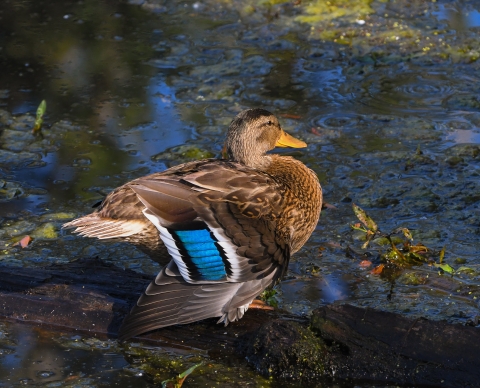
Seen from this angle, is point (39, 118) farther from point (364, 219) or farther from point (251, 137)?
point (364, 219)

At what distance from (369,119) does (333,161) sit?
0.69 meters

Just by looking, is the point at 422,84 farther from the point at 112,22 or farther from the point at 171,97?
the point at 112,22

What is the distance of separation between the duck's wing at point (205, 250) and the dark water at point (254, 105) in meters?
0.30

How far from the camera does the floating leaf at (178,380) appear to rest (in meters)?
3.10

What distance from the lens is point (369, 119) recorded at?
600cm

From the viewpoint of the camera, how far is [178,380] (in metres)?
3.20

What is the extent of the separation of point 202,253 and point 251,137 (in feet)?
3.42

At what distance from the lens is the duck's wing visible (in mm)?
3441

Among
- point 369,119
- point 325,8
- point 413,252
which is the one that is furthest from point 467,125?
point 325,8

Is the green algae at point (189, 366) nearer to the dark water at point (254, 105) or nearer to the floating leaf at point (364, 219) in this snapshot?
the dark water at point (254, 105)

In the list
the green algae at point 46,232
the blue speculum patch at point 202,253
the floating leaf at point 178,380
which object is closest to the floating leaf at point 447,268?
the blue speculum patch at point 202,253

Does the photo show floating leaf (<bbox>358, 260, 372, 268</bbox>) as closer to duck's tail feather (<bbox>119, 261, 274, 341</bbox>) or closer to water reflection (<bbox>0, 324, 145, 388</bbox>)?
duck's tail feather (<bbox>119, 261, 274, 341</bbox>)

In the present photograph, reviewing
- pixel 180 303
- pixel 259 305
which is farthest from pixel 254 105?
pixel 180 303

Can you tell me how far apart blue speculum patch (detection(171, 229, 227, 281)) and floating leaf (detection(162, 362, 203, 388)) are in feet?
1.33
